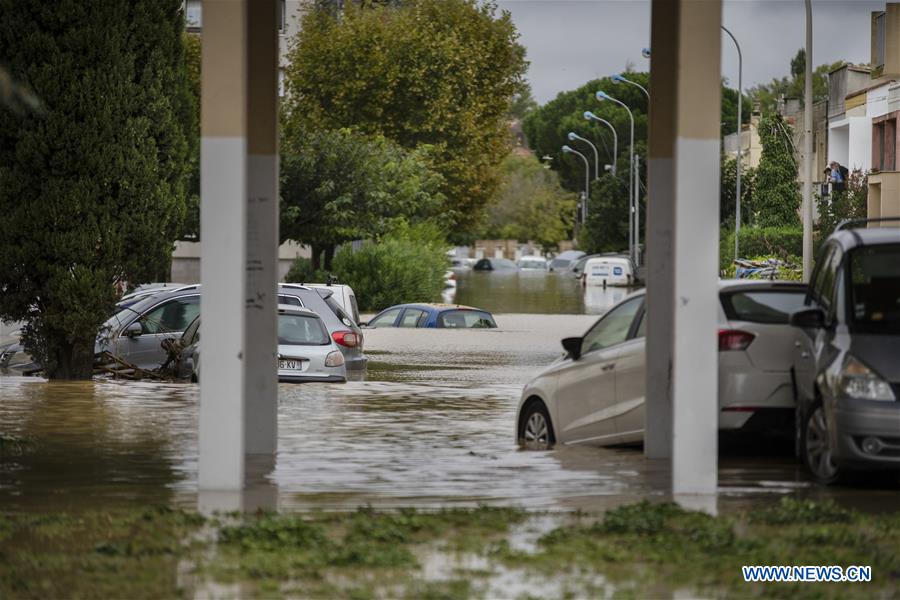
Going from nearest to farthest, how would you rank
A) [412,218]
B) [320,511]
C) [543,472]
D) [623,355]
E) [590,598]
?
[590,598] < [320,511] < [543,472] < [623,355] < [412,218]

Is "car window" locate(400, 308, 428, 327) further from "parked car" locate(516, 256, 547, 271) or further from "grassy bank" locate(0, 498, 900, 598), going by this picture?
"parked car" locate(516, 256, 547, 271)

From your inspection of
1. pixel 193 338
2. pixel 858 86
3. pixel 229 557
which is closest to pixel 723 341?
pixel 229 557

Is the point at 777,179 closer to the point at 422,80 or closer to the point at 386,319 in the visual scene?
the point at 422,80

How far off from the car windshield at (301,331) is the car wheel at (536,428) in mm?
7208

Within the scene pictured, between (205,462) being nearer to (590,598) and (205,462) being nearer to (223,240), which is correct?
(223,240)

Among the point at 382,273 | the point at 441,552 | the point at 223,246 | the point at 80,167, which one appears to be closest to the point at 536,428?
the point at 223,246

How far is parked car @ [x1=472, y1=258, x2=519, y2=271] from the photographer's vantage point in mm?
127375

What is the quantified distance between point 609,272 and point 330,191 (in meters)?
29.6

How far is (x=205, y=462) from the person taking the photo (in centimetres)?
1041

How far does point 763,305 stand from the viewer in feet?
41.2

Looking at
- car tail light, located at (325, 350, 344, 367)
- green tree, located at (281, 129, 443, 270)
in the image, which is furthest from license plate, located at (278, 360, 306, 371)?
green tree, located at (281, 129, 443, 270)

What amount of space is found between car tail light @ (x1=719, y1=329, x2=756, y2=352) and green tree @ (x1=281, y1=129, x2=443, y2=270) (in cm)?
3599

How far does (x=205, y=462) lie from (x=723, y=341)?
4051 mm

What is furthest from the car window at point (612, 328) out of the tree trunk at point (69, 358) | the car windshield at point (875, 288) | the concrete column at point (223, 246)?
the tree trunk at point (69, 358)
